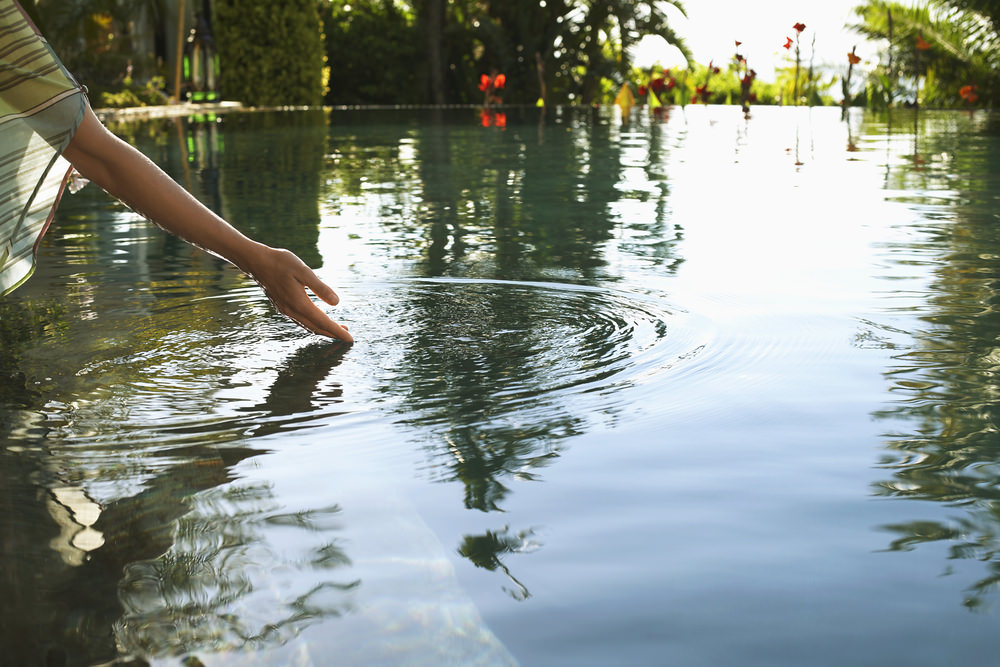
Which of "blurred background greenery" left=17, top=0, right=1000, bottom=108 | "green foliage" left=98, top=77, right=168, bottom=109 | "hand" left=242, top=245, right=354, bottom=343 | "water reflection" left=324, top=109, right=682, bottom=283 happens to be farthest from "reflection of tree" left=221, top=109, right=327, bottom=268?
"blurred background greenery" left=17, top=0, right=1000, bottom=108

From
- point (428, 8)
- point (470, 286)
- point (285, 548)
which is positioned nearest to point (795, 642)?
point (285, 548)

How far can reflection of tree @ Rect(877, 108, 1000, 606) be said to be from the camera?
5.80ft

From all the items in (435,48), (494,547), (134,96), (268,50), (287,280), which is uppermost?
(435,48)

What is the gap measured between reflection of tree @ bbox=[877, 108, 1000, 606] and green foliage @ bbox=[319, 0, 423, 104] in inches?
739

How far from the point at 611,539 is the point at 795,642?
1.28 feet

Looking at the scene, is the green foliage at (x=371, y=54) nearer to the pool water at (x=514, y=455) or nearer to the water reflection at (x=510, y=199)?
the water reflection at (x=510, y=199)

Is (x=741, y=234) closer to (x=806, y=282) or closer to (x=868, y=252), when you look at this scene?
(x=868, y=252)

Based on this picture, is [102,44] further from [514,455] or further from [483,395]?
[514,455]

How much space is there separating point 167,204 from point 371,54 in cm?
2145

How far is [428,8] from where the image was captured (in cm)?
2112

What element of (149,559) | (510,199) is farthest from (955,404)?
(510,199)

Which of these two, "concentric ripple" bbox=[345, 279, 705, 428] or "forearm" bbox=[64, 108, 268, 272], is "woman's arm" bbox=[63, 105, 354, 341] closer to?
"forearm" bbox=[64, 108, 268, 272]

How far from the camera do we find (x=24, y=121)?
2127 millimetres

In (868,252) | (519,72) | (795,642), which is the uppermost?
(519,72)
